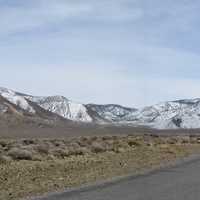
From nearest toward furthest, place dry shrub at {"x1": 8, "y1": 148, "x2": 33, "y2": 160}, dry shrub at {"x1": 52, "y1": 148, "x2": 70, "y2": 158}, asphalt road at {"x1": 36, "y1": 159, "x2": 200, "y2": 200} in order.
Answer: asphalt road at {"x1": 36, "y1": 159, "x2": 200, "y2": 200} < dry shrub at {"x1": 8, "y1": 148, "x2": 33, "y2": 160} < dry shrub at {"x1": 52, "y1": 148, "x2": 70, "y2": 158}

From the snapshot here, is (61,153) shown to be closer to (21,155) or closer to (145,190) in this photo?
(21,155)

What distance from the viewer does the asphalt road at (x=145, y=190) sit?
1480 centimetres

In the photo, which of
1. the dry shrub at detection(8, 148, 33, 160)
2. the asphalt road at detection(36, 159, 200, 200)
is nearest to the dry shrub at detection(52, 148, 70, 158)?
the dry shrub at detection(8, 148, 33, 160)

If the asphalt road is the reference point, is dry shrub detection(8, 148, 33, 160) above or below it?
above

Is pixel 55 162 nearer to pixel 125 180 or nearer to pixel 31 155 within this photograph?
pixel 31 155

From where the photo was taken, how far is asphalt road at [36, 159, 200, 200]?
14.8 m

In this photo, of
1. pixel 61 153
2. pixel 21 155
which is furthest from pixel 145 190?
pixel 61 153

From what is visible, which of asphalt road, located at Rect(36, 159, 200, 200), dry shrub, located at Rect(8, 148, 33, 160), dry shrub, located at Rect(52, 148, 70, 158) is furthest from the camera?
dry shrub, located at Rect(52, 148, 70, 158)

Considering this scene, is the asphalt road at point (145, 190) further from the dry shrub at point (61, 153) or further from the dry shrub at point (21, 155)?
the dry shrub at point (61, 153)

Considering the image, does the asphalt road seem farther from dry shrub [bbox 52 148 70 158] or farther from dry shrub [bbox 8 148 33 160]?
dry shrub [bbox 52 148 70 158]

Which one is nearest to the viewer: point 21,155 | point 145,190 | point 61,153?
point 145,190

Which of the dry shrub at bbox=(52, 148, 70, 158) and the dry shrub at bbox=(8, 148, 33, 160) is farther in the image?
the dry shrub at bbox=(52, 148, 70, 158)

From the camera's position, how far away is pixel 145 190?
655 inches

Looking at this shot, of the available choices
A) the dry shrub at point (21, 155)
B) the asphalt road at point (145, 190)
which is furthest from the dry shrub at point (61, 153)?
the asphalt road at point (145, 190)
